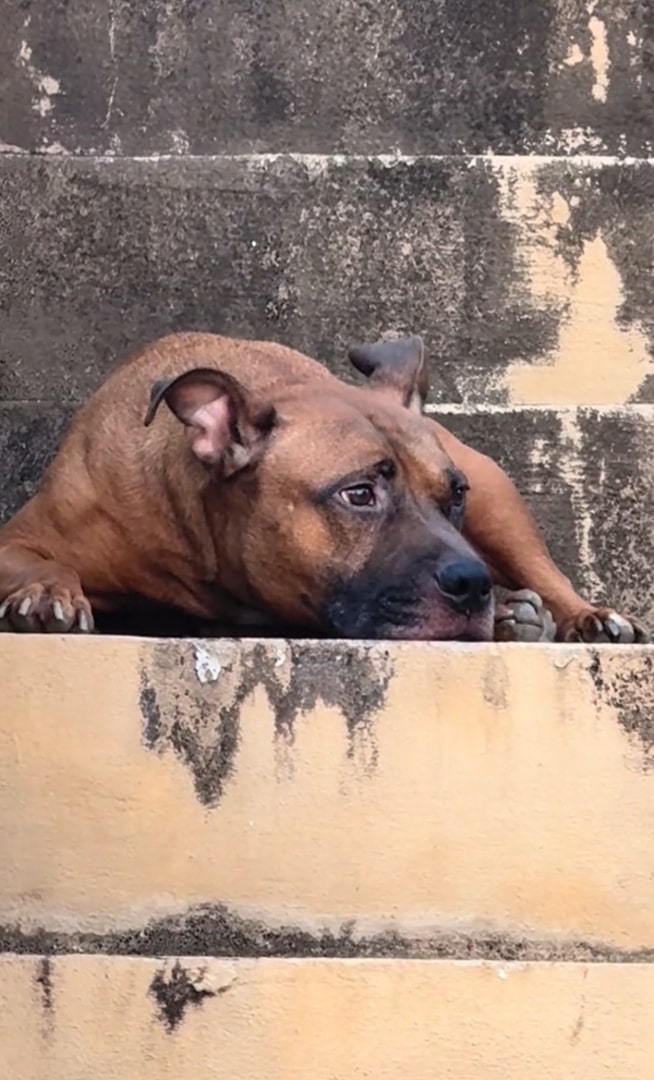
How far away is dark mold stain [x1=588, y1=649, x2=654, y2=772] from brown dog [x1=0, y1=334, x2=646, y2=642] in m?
0.50

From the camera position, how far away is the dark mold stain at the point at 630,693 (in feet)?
9.53

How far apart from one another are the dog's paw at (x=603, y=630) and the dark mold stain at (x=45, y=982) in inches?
61.8

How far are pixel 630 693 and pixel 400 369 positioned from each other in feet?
4.97

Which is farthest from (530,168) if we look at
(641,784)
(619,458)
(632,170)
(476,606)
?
(641,784)

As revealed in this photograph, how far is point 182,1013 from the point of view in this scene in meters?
2.66

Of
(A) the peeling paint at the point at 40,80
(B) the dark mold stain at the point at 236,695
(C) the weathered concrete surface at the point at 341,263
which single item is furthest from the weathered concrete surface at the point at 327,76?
(B) the dark mold stain at the point at 236,695

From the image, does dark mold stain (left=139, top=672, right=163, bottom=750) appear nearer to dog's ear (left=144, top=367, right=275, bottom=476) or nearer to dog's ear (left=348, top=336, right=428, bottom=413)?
dog's ear (left=144, top=367, right=275, bottom=476)

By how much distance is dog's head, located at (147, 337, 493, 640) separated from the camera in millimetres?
3389

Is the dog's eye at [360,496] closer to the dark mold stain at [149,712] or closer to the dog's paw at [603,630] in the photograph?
the dog's paw at [603,630]

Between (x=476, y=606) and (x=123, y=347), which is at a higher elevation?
(x=123, y=347)

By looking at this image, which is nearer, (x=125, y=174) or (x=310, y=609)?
(x=310, y=609)

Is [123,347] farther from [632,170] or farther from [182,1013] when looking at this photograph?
[182,1013]

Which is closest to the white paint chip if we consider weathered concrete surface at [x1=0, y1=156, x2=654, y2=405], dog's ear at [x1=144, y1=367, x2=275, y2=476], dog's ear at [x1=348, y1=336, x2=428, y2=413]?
dog's ear at [x1=144, y1=367, x2=275, y2=476]

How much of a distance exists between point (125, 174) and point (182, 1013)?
302 centimetres
